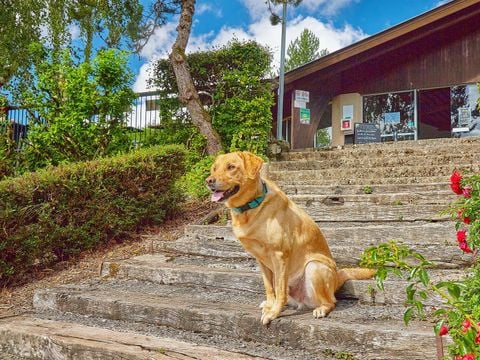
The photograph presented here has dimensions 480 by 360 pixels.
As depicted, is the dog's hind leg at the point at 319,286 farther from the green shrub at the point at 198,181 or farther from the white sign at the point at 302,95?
the white sign at the point at 302,95

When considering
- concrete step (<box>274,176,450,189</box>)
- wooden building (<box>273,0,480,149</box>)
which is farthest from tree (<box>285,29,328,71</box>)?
concrete step (<box>274,176,450,189</box>)

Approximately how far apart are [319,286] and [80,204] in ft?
9.43

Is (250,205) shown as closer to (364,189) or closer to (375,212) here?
(375,212)

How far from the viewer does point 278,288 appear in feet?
8.93

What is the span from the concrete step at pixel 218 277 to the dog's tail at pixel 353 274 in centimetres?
4

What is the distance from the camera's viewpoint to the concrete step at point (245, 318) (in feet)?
7.98

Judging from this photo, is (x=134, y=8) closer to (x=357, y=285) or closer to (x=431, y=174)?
(x=431, y=174)

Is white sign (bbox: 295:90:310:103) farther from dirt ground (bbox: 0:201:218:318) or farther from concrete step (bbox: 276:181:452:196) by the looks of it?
dirt ground (bbox: 0:201:218:318)

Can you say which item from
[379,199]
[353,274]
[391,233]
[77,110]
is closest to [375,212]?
[379,199]

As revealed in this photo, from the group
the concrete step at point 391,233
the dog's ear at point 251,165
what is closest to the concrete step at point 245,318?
the dog's ear at point 251,165

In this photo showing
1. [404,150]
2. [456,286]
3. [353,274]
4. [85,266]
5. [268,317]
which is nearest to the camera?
[456,286]

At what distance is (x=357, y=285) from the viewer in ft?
10.1

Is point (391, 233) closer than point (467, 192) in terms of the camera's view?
No

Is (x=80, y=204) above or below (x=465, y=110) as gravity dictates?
below
